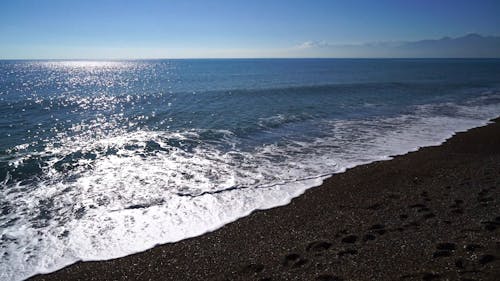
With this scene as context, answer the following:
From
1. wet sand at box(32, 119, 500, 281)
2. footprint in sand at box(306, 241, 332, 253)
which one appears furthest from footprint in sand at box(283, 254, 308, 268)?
footprint in sand at box(306, 241, 332, 253)

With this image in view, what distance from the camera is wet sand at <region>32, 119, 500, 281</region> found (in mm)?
7012

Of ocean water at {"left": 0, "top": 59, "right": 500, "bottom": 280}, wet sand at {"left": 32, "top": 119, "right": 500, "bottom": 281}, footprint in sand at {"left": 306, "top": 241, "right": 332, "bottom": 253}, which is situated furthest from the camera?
ocean water at {"left": 0, "top": 59, "right": 500, "bottom": 280}

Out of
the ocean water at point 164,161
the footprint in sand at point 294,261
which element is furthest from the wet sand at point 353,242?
the ocean water at point 164,161

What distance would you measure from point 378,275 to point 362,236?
1716mm

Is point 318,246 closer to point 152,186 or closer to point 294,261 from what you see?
point 294,261

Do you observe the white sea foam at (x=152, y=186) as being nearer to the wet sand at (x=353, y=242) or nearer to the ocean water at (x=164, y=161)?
the ocean water at (x=164, y=161)

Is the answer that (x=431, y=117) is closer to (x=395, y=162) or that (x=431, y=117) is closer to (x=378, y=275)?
(x=395, y=162)

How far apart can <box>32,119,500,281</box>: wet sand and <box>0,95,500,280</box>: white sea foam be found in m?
0.76

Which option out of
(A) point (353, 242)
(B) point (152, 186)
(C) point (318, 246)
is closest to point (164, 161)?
(B) point (152, 186)

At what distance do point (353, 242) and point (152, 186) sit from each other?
806 centimetres

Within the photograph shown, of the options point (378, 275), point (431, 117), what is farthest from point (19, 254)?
point (431, 117)

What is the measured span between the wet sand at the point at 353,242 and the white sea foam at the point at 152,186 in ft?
2.49

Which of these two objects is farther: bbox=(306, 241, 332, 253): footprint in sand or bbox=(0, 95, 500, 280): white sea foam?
bbox=(0, 95, 500, 280): white sea foam

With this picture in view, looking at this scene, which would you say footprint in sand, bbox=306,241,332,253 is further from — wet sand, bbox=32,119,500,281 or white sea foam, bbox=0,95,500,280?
white sea foam, bbox=0,95,500,280
